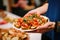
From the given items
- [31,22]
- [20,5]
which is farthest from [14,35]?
[20,5]

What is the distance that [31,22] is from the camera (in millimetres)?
848

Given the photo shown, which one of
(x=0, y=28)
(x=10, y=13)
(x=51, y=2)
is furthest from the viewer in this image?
(x=10, y=13)

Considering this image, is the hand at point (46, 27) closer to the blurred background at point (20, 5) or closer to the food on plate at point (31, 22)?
the food on plate at point (31, 22)

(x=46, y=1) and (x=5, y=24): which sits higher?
(x=46, y=1)

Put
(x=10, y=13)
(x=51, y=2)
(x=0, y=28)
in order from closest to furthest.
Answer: (x=51, y=2)
(x=0, y=28)
(x=10, y=13)

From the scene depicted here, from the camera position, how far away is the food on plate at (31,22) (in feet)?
2.77

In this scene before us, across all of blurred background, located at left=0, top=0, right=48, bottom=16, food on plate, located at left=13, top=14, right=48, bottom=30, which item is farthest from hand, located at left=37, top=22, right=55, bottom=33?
blurred background, located at left=0, top=0, right=48, bottom=16

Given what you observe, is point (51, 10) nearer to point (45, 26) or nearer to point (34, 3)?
point (45, 26)

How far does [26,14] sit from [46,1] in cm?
13

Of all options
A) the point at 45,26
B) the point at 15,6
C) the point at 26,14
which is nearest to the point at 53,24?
the point at 45,26

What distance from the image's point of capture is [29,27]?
85cm

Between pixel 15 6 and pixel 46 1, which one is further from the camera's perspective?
pixel 15 6

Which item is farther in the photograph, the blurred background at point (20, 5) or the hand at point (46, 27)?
the blurred background at point (20, 5)

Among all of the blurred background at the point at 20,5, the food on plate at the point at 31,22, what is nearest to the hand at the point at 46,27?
the food on plate at the point at 31,22
